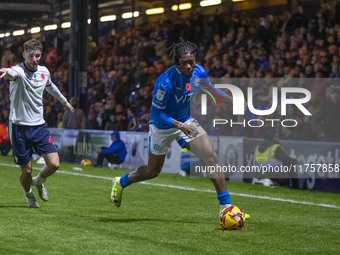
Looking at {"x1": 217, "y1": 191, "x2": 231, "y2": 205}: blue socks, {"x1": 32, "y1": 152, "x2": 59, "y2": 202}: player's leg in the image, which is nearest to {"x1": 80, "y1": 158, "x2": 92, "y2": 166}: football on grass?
{"x1": 32, "y1": 152, "x2": 59, "y2": 202}: player's leg

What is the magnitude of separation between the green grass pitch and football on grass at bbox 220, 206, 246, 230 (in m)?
0.09

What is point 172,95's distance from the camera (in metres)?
8.41

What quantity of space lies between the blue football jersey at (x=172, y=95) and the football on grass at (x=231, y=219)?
118 cm

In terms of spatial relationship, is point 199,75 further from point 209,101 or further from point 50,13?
point 50,13

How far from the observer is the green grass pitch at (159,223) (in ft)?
22.3

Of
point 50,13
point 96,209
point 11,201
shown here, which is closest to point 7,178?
point 11,201

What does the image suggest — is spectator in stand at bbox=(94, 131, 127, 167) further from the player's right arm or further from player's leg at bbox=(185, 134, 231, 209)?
player's leg at bbox=(185, 134, 231, 209)

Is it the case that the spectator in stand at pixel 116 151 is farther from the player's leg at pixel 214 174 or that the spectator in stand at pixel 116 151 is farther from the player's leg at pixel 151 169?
the player's leg at pixel 214 174

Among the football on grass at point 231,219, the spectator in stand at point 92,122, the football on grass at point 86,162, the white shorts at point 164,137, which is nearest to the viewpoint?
the football on grass at point 231,219

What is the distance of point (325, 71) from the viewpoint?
1547 cm

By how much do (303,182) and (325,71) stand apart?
3.05 meters

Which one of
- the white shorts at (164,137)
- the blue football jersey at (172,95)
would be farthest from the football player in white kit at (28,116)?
the blue football jersey at (172,95)

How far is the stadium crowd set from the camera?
14.8 metres

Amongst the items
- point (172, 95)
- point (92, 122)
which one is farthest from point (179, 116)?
point (92, 122)
